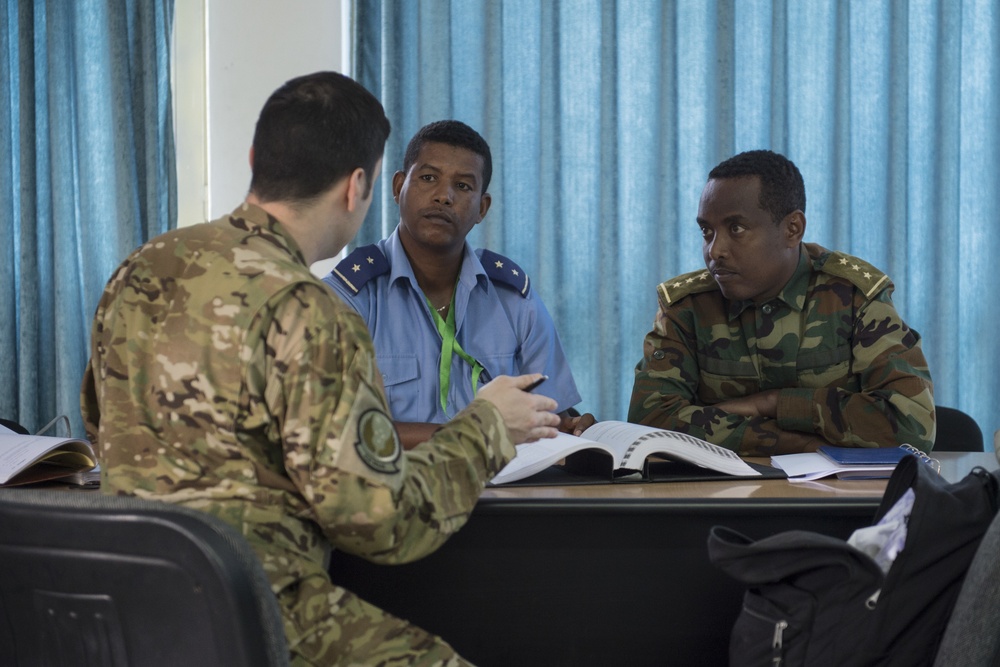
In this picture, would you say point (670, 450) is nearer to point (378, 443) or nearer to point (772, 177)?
point (378, 443)

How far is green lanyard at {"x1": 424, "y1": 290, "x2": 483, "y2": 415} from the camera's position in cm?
233

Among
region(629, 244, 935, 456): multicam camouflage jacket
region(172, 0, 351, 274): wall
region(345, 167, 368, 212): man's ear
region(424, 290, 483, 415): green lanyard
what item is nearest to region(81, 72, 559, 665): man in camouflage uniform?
A: region(345, 167, 368, 212): man's ear

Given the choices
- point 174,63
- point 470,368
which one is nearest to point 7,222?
point 174,63

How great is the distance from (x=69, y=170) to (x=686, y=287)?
2422mm

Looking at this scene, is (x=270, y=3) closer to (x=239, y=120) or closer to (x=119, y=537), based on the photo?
(x=239, y=120)

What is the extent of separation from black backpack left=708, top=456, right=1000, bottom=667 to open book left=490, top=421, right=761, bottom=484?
1.14ft

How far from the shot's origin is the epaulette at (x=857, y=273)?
2166 mm

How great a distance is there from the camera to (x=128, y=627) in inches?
36.5

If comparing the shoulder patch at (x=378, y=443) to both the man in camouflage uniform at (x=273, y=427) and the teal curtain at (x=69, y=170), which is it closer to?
the man in camouflage uniform at (x=273, y=427)

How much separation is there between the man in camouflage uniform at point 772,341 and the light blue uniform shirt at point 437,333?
12.1 inches

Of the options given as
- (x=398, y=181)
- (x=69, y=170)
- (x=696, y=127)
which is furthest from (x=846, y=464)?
(x=69, y=170)

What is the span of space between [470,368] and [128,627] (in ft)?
4.93

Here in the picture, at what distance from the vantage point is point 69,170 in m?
3.53

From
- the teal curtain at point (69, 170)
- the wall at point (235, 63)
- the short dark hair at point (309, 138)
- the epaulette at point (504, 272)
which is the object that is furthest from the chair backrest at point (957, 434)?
the teal curtain at point (69, 170)
